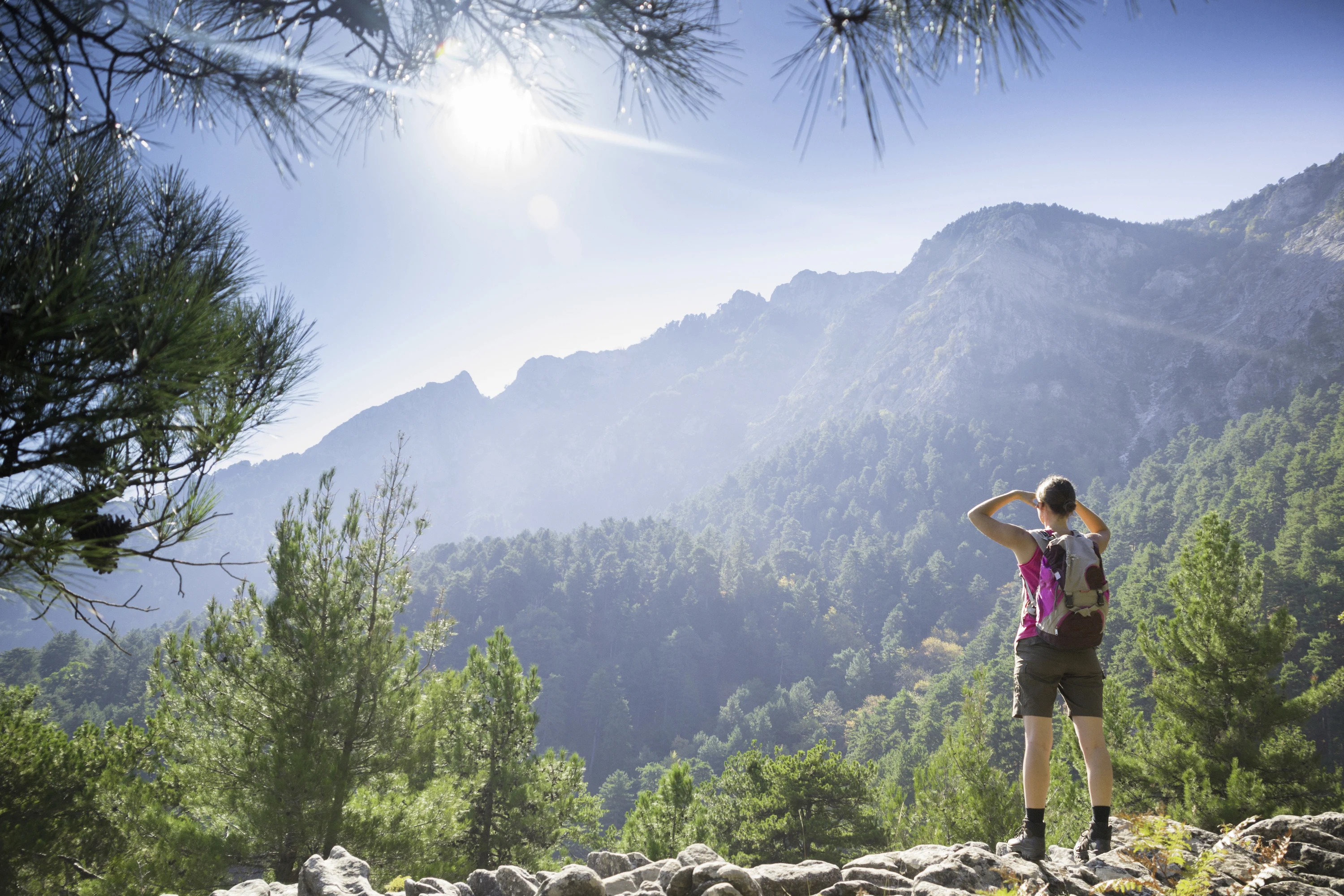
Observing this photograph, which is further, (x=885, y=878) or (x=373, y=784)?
(x=373, y=784)

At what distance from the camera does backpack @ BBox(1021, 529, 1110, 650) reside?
2332 millimetres

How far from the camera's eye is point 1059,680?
7.95ft

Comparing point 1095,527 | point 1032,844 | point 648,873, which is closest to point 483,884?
point 648,873

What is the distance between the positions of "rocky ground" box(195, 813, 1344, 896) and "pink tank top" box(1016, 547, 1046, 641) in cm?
82

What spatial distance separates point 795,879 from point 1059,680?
1478mm

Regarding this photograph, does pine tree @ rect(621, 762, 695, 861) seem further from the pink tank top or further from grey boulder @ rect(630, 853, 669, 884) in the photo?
the pink tank top

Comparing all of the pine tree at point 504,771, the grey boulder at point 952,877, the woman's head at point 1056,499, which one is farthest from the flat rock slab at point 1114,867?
the pine tree at point 504,771

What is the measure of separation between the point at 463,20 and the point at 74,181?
142 centimetres

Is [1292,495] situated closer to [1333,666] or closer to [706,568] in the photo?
[1333,666]

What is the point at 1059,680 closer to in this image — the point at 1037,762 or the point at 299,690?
the point at 1037,762

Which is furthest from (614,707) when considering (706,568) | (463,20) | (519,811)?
(463,20)

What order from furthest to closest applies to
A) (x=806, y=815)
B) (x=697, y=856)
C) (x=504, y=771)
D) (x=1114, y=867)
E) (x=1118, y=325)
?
(x=1118, y=325), (x=806, y=815), (x=504, y=771), (x=697, y=856), (x=1114, y=867)

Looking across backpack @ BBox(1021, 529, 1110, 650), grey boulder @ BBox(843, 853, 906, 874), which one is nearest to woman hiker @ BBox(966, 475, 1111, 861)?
backpack @ BBox(1021, 529, 1110, 650)

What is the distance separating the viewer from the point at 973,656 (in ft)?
186
